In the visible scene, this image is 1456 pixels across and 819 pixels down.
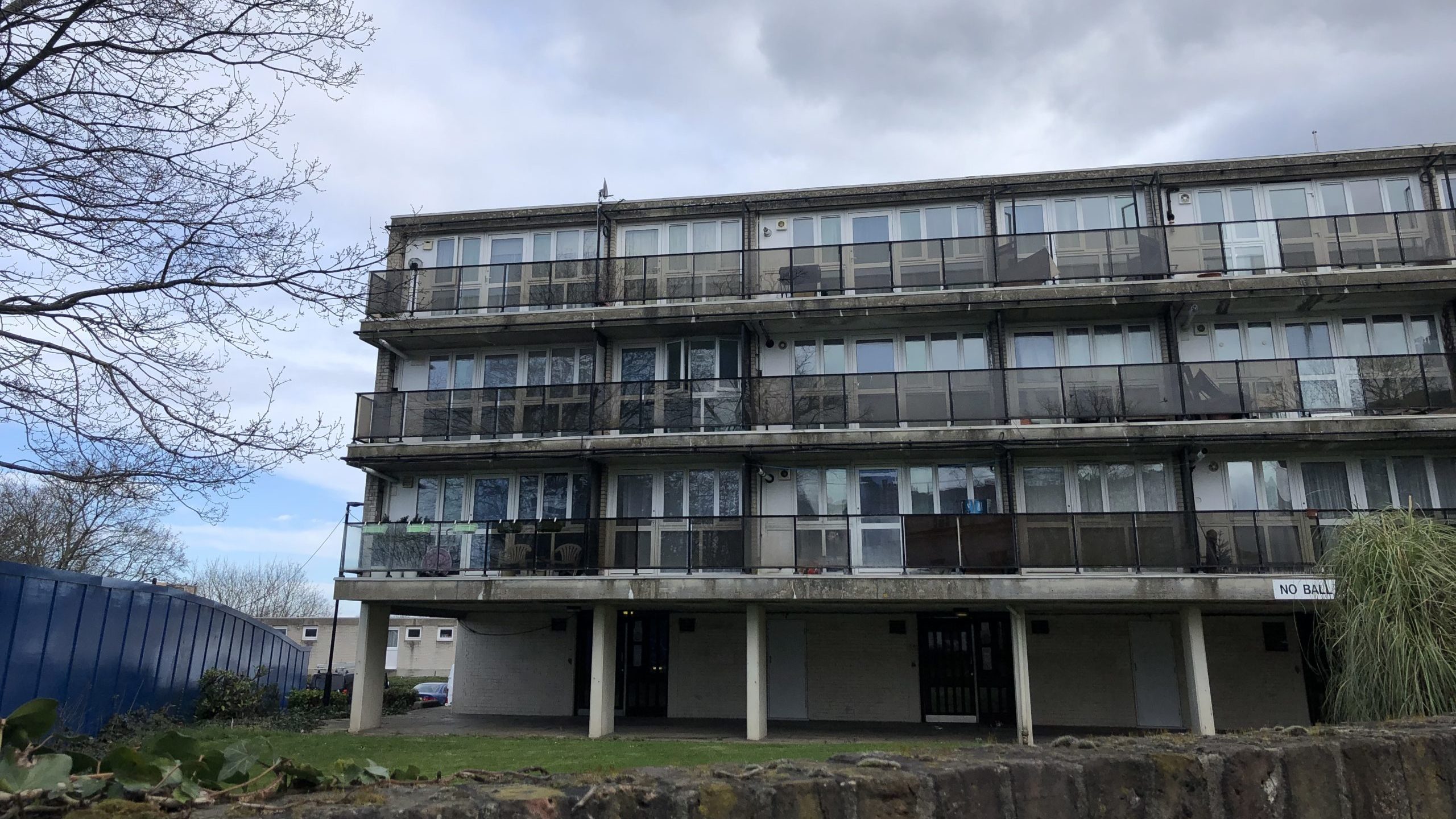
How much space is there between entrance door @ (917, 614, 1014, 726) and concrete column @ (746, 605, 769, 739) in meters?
4.11

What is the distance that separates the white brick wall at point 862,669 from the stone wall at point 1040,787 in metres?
16.3

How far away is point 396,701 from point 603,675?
9899 millimetres

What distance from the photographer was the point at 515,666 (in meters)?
23.7

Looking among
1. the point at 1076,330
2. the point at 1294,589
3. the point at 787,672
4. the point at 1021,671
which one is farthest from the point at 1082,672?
the point at 1076,330

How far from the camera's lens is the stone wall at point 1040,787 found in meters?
3.42

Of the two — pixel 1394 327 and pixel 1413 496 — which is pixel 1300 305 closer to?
pixel 1394 327

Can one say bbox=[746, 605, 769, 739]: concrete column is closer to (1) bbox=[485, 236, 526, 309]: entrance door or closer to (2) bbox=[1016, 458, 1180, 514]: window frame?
(2) bbox=[1016, 458, 1180, 514]: window frame

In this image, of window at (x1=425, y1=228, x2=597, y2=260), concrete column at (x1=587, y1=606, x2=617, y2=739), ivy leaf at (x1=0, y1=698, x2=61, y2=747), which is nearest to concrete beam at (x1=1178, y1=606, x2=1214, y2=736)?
concrete column at (x1=587, y1=606, x2=617, y2=739)

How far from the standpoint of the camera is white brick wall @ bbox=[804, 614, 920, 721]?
21.3 m

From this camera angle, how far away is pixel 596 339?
22062mm

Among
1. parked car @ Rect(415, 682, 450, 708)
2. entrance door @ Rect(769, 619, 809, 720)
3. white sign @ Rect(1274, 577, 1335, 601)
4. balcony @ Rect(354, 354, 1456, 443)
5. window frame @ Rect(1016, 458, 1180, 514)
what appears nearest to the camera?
white sign @ Rect(1274, 577, 1335, 601)

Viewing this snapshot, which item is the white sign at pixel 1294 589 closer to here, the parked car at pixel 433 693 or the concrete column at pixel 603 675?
the concrete column at pixel 603 675

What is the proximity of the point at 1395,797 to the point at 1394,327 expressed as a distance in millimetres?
18821

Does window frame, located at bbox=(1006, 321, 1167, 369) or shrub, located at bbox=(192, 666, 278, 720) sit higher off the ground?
window frame, located at bbox=(1006, 321, 1167, 369)
